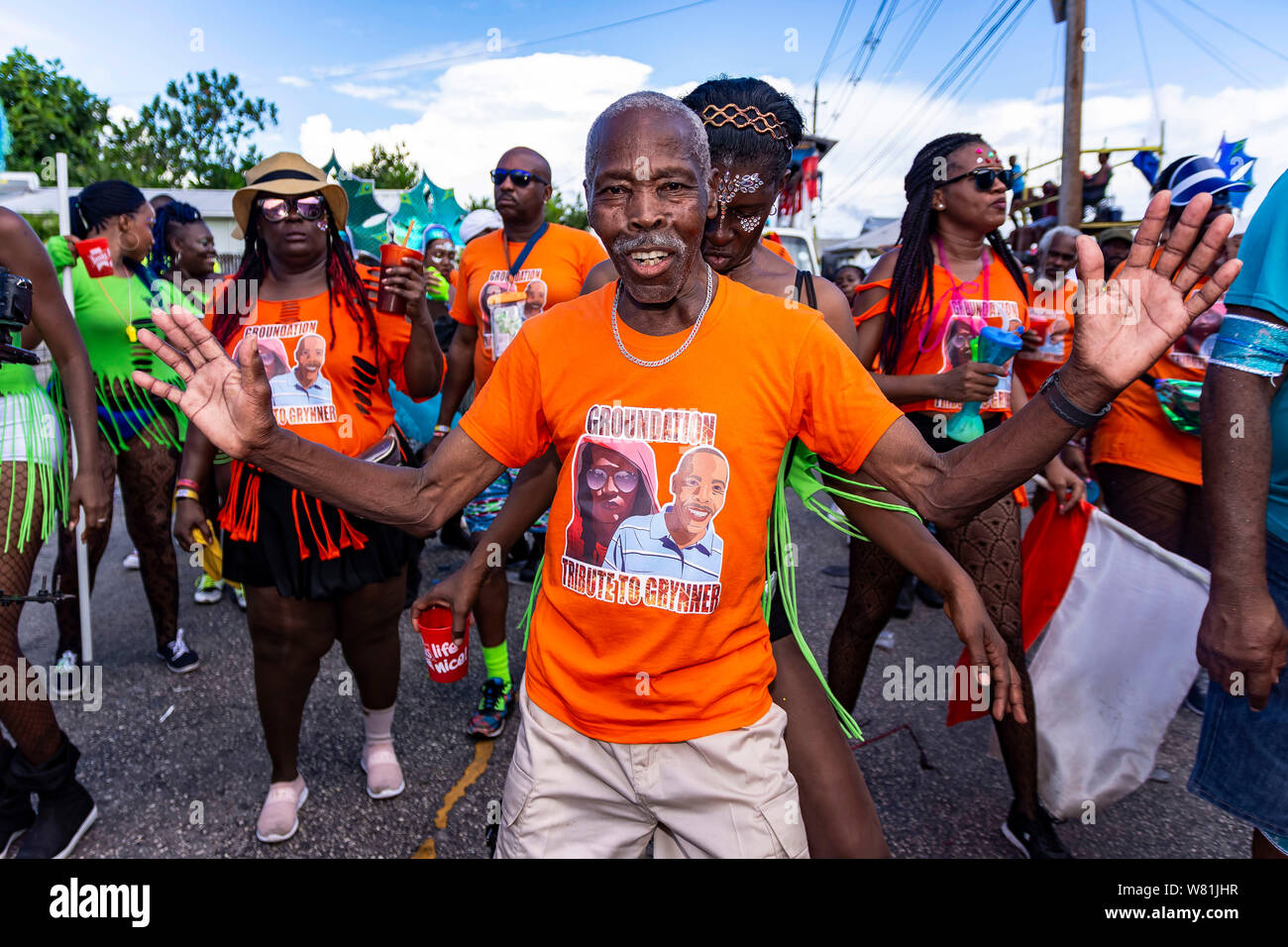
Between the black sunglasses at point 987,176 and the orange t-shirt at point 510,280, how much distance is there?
1.65 metres

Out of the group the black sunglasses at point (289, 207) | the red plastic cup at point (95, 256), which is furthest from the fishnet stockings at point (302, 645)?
the red plastic cup at point (95, 256)

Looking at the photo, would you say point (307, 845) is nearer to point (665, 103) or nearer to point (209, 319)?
point (209, 319)

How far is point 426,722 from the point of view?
151 inches

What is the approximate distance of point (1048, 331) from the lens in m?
3.16

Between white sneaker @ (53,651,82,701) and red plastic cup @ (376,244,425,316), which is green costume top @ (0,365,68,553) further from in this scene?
white sneaker @ (53,651,82,701)

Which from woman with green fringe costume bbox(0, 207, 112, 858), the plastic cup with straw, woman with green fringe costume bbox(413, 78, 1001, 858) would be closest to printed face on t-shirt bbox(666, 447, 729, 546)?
woman with green fringe costume bbox(413, 78, 1001, 858)

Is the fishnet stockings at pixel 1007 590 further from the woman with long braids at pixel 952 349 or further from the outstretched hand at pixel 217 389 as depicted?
the outstretched hand at pixel 217 389

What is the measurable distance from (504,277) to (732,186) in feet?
6.93

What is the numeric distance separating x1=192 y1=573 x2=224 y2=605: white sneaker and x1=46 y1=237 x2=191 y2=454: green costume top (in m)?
1.29

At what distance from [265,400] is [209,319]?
1568mm

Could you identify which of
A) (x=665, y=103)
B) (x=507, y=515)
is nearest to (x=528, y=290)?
(x=507, y=515)

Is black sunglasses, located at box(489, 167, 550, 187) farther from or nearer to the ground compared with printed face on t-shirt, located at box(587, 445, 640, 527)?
farther from the ground

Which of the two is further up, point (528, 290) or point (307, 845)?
point (528, 290)

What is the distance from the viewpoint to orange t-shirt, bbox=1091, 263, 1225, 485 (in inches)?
141
